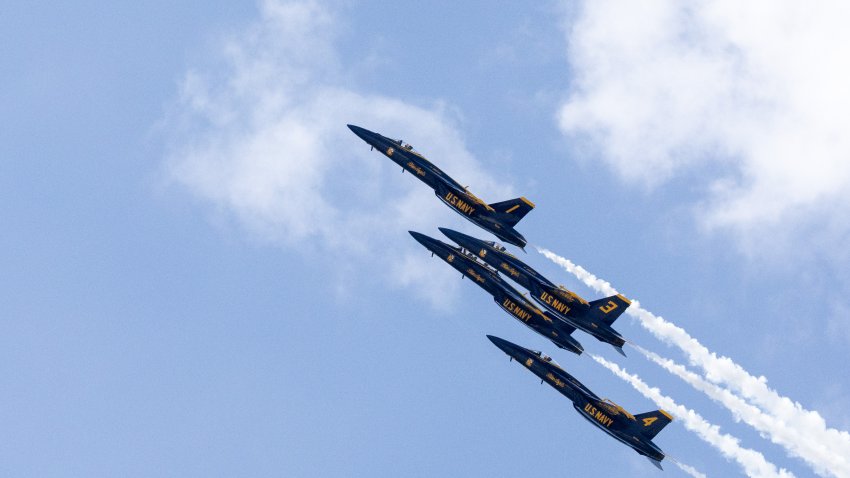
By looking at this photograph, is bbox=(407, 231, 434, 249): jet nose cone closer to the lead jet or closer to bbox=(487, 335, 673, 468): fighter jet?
the lead jet

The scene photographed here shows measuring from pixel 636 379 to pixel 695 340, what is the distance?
8.19 m

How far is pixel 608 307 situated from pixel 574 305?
3.82 meters

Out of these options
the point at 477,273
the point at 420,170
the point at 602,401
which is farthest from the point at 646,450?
the point at 420,170

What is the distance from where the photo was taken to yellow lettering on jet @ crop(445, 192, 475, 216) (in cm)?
15850

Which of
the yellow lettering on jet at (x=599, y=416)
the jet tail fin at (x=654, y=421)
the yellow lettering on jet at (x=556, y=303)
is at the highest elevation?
the yellow lettering on jet at (x=556, y=303)

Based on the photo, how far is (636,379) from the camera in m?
159

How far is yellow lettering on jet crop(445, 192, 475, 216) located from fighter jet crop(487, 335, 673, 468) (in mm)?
16977

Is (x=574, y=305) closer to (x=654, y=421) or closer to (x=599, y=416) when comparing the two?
(x=599, y=416)

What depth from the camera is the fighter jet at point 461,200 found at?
516 feet

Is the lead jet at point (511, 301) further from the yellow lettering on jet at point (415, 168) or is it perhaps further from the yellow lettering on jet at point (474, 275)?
the yellow lettering on jet at point (415, 168)

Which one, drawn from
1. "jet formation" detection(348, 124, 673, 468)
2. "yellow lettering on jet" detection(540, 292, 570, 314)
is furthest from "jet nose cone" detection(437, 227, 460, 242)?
"yellow lettering on jet" detection(540, 292, 570, 314)

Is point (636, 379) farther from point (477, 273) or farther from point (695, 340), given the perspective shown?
point (477, 273)

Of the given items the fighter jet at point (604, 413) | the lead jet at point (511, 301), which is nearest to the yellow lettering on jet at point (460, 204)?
the lead jet at point (511, 301)

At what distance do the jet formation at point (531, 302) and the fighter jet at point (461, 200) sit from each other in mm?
114
